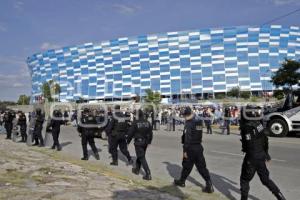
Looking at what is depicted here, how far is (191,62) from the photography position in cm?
8300

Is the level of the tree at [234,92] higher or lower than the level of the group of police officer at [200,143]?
A: higher

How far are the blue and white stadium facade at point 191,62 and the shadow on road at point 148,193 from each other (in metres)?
72.6

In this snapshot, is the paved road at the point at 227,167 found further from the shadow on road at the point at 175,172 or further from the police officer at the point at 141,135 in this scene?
the police officer at the point at 141,135

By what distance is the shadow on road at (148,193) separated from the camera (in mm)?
6078

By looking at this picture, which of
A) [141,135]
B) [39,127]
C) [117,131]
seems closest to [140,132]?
[141,135]

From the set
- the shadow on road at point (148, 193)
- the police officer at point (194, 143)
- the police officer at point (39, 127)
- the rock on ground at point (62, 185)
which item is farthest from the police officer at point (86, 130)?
the police officer at point (194, 143)

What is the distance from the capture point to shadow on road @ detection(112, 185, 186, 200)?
6078mm

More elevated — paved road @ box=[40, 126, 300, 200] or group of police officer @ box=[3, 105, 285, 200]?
group of police officer @ box=[3, 105, 285, 200]

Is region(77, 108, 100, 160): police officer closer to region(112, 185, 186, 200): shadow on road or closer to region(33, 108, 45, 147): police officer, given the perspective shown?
region(33, 108, 45, 147): police officer

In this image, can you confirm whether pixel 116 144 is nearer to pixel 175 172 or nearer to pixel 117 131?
Answer: pixel 117 131

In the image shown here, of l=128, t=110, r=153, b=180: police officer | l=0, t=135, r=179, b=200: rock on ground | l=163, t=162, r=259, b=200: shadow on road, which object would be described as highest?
l=128, t=110, r=153, b=180: police officer

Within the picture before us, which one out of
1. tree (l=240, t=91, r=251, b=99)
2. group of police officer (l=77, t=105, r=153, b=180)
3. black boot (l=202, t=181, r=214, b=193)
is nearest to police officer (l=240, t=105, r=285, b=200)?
black boot (l=202, t=181, r=214, b=193)

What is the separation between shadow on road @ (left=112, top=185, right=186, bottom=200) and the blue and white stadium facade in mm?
72615

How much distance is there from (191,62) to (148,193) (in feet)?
255
